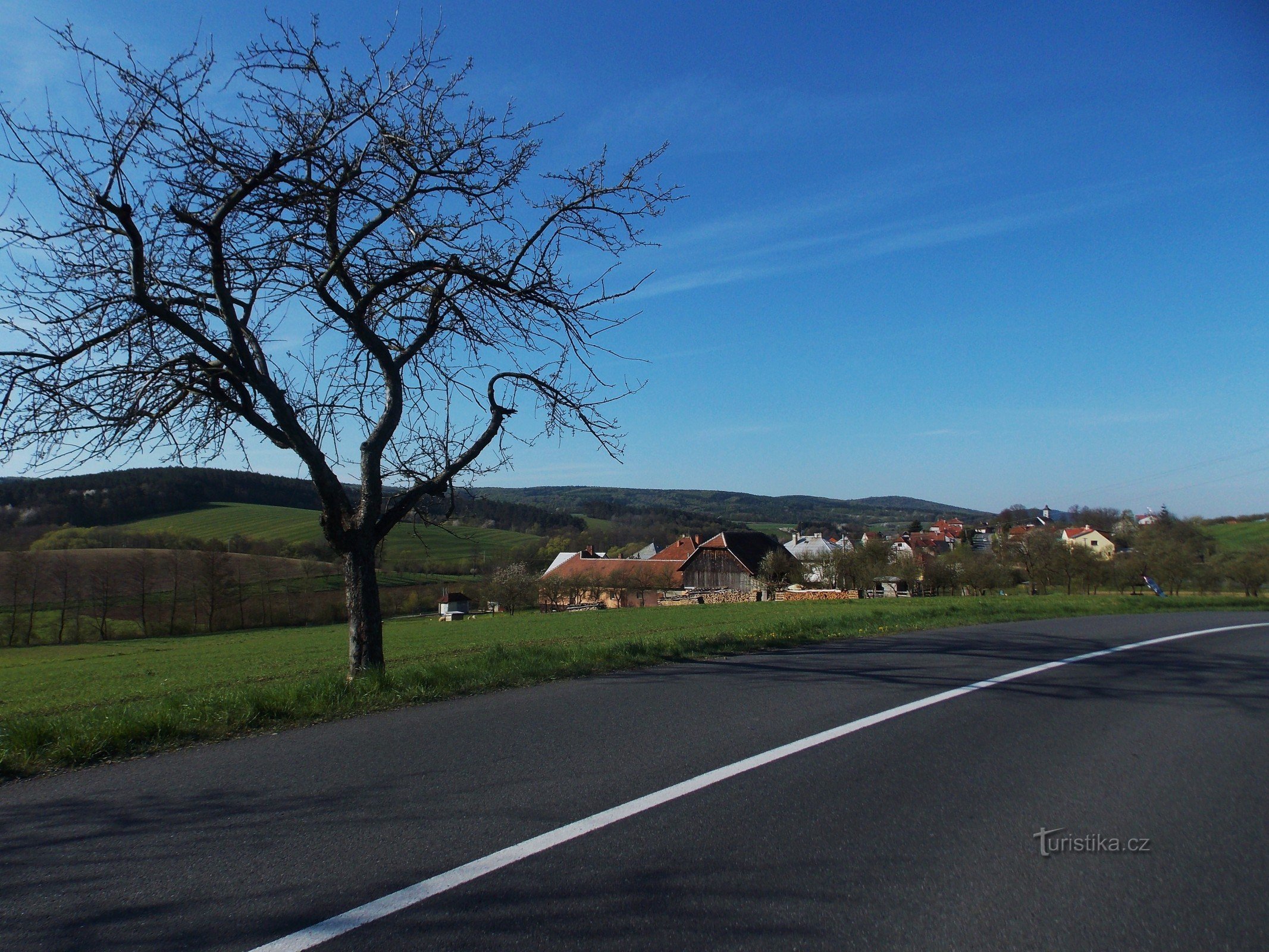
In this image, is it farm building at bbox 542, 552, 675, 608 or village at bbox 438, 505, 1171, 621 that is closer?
village at bbox 438, 505, 1171, 621

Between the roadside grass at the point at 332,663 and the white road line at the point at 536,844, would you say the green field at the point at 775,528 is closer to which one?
the roadside grass at the point at 332,663

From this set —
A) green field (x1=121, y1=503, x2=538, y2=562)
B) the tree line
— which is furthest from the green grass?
the tree line

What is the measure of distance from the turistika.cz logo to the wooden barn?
7313 centimetres

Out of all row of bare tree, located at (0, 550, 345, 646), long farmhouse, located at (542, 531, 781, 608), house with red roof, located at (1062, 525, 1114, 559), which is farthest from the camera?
A: long farmhouse, located at (542, 531, 781, 608)

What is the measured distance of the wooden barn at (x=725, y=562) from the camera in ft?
257

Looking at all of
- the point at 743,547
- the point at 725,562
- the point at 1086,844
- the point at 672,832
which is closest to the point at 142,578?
the point at 725,562

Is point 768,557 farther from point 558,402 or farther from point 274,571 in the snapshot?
point 558,402

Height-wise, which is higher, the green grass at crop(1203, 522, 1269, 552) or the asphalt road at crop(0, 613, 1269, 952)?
Result: the green grass at crop(1203, 522, 1269, 552)

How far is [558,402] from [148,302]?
15.5ft

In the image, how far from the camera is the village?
53.5m

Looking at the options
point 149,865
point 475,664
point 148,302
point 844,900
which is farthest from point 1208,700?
point 148,302

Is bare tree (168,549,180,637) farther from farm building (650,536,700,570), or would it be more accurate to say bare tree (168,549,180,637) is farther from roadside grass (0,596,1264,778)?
farm building (650,536,700,570)

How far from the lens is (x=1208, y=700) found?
25.5 ft

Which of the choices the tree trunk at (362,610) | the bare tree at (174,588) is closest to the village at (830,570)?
the bare tree at (174,588)
